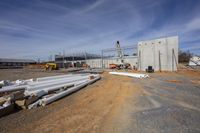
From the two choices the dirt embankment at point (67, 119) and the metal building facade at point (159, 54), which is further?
the metal building facade at point (159, 54)

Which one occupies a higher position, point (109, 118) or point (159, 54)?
point (159, 54)

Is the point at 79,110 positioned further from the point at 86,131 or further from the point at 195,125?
the point at 195,125

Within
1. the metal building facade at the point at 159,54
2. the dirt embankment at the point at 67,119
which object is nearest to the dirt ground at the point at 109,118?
the dirt embankment at the point at 67,119

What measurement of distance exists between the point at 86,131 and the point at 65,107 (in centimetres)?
203

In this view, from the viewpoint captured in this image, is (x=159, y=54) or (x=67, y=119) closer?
(x=67, y=119)

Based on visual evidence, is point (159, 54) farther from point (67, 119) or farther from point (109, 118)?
point (67, 119)

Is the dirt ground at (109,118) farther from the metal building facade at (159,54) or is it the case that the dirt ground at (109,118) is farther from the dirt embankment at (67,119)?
the metal building facade at (159,54)

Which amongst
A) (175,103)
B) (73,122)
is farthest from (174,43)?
(73,122)

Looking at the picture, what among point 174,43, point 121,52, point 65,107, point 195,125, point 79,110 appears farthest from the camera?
point 121,52

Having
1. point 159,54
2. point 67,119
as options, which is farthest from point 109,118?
point 159,54

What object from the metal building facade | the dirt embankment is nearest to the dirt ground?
the dirt embankment

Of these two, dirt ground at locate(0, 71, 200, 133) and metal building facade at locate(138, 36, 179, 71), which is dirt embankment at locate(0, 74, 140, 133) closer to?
dirt ground at locate(0, 71, 200, 133)

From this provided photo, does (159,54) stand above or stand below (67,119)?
above

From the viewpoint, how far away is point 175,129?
3.32 m
